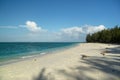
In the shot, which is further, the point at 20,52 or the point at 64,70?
the point at 20,52

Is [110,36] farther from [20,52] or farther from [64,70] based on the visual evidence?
[64,70]

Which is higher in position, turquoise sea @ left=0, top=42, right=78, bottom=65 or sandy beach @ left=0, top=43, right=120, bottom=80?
sandy beach @ left=0, top=43, right=120, bottom=80

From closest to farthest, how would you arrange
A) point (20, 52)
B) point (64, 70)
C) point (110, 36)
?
1. point (64, 70)
2. point (20, 52)
3. point (110, 36)

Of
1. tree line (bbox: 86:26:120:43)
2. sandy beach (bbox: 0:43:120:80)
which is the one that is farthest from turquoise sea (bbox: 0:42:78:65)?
tree line (bbox: 86:26:120:43)

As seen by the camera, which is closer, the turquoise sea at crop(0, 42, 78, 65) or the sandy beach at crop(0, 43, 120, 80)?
the sandy beach at crop(0, 43, 120, 80)

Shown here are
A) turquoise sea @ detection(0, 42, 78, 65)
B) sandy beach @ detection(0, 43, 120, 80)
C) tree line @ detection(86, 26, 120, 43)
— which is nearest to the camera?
sandy beach @ detection(0, 43, 120, 80)

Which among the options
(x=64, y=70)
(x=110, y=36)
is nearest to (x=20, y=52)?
(x=64, y=70)

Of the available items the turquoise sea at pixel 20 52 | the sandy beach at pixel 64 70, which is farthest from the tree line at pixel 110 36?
the sandy beach at pixel 64 70

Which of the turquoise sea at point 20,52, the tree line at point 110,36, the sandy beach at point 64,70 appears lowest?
the turquoise sea at point 20,52

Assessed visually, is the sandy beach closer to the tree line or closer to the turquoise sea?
the turquoise sea

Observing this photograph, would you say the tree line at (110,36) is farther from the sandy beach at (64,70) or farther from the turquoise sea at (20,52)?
the sandy beach at (64,70)

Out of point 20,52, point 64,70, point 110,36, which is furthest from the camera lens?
point 110,36

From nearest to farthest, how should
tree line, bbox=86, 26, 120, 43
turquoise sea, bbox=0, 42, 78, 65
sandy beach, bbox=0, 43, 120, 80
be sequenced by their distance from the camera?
1. sandy beach, bbox=0, 43, 120, 80
2. turquoise sea, bbox=0, 42, 78, 65
3. tree line, bbox=86, 26, 120, 43

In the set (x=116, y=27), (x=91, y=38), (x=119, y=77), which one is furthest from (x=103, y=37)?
(x=119, y=77)
